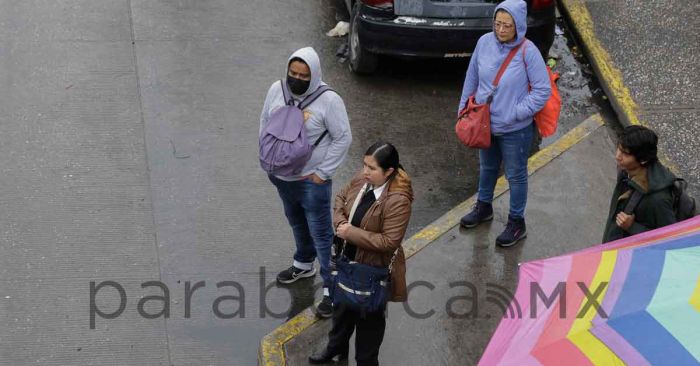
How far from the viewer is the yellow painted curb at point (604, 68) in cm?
812

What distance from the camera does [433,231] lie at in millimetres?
6793

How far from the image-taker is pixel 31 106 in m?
8.00

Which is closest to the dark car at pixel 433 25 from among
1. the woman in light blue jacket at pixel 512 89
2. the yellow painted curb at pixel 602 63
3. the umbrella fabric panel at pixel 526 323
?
the yellow painted curb at pixel 602 63

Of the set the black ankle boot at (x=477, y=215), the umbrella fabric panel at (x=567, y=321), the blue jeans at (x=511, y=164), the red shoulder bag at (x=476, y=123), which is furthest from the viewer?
the black ankle boot at (x=477, y=215)

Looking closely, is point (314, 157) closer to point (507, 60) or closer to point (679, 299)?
point (507, 60)

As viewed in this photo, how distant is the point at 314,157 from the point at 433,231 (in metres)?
1.46

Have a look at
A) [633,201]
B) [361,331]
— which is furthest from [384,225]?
[633,201]

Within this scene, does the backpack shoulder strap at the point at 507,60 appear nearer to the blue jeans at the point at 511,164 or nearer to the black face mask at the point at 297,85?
the blue jeans at the point at 511,164

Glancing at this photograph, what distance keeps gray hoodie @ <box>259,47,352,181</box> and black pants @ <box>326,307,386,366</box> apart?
0.87 meters

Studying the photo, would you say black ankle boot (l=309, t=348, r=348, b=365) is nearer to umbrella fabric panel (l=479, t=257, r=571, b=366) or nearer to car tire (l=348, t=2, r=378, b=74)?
umbrella fabric panel (l=479, t=257, r=571, b=366)

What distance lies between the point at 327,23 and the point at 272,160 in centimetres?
425

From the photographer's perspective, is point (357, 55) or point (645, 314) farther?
point (357, 55)

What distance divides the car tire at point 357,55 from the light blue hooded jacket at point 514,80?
7.79ft

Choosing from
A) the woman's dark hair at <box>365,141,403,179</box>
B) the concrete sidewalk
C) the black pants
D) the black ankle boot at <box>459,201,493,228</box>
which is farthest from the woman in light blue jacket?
the concrete sidewalk
